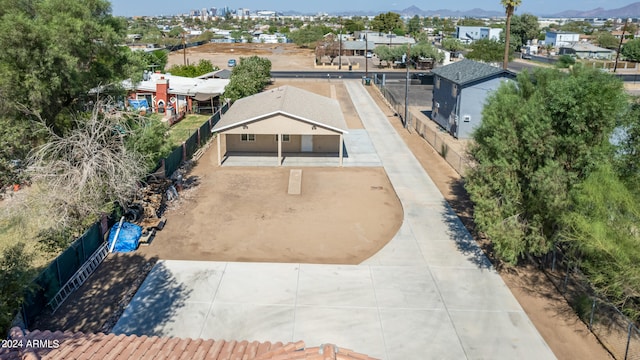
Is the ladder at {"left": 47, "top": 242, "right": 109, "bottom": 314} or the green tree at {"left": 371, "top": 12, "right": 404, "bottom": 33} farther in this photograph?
the green tree at {"left": 371, "top": 12, "right": 404, "bottom": 33}

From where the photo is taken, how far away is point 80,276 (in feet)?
53.9

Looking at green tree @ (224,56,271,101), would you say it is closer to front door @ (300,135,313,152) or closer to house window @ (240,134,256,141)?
A: house window @ (240,134,256,141)

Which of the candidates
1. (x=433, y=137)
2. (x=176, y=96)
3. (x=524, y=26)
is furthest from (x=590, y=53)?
(x=176, y=96)

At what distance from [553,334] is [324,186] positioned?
1423cm

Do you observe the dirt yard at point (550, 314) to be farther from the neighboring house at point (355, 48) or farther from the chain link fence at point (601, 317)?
the neighboring house at point (355, 48)

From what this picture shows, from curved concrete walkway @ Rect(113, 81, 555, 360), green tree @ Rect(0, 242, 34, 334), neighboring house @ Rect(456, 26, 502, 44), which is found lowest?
curved concrete walkway @ Rect(113, 81, 555, 360)

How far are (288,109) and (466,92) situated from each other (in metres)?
13.6

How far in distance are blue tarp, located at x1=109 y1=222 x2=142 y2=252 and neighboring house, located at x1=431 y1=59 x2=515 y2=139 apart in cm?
2301

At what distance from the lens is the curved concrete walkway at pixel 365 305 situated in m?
13.6

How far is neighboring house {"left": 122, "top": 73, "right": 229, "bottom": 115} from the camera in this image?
4372 cm

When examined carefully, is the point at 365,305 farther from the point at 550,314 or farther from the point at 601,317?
the point at 601,317

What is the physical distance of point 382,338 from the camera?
44.9 feet

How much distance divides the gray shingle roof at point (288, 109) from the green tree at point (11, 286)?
15195 mm

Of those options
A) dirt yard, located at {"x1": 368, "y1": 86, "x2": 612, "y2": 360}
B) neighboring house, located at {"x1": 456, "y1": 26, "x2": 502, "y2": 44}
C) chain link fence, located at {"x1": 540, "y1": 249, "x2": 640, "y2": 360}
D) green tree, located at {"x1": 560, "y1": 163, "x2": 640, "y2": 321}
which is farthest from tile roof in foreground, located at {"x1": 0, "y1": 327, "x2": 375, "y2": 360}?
neighboring house, located at {"x1": 456, "y1": 26, "x2": 502, "y2": 44}
